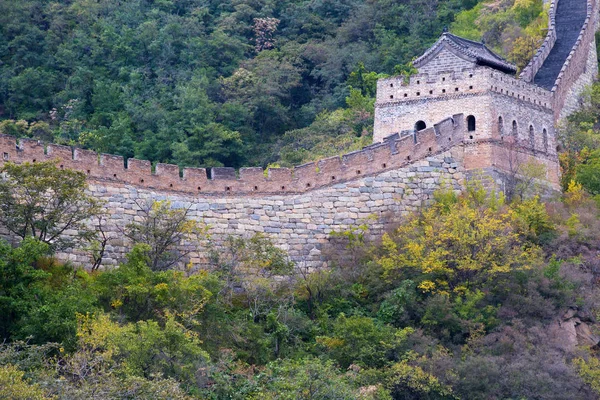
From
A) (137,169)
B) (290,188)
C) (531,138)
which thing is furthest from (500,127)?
(137,169)

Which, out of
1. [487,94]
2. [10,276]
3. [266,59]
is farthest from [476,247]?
[266,59]

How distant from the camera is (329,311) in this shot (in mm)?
32812

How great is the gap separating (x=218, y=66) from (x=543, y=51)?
11951mm

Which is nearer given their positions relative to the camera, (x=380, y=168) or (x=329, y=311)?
(x=329, y=311)

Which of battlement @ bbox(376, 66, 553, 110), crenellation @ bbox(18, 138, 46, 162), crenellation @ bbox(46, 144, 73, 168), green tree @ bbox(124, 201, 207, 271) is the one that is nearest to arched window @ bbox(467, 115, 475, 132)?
battlement @ bbox(376, 66, 553, 110)

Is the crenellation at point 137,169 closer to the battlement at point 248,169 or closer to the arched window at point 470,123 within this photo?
the battlement at point 248,169

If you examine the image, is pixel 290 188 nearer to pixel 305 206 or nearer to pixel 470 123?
pixel 305 206

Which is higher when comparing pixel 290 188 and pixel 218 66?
pixel 218 66

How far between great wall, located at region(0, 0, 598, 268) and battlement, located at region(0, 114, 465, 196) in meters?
0.02

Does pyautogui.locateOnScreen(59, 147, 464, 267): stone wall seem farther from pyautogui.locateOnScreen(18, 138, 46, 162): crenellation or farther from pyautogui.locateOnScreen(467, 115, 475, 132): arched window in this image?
pyautogui.locateOnScreen(18, 138, 46, 162): crenellation

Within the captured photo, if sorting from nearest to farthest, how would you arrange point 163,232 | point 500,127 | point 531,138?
point 163,232 < point 500,127 < point 531,138

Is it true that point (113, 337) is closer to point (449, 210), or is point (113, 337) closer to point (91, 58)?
point (449, 210)

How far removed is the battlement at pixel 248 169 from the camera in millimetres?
33125

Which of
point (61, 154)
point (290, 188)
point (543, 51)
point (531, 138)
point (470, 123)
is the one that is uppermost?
point (543, 51)
